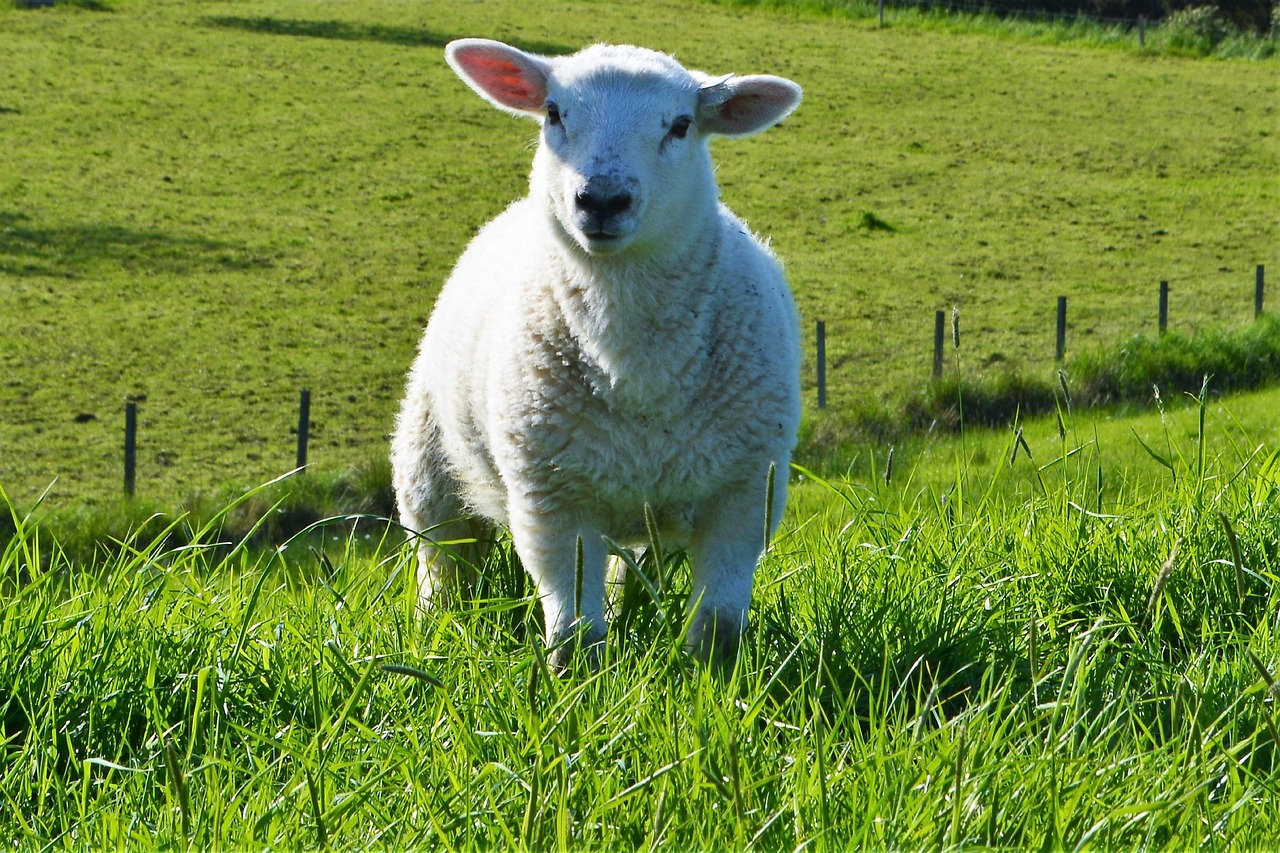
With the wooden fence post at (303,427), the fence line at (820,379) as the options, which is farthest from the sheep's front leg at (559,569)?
the wooden fence post at (303,427)

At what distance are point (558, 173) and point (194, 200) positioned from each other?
21.0 metres

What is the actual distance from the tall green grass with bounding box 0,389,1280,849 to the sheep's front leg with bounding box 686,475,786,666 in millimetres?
101

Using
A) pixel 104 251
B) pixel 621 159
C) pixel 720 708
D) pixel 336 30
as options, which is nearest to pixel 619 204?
pixel 621 159

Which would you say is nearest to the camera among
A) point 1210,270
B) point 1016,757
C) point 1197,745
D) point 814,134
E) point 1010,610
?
point 1016,757

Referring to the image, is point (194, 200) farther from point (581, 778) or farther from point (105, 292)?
point (581, 778)

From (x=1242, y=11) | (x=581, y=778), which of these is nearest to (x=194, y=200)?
(x=581, y=778)

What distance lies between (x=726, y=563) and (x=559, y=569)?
0.47m

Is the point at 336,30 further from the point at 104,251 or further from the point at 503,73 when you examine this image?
the point at 503,73

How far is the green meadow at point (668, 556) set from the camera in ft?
8.22

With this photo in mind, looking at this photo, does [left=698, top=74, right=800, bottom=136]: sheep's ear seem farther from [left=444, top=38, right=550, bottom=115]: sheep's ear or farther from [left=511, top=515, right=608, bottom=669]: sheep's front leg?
[left=511, top=515, right=608, bottom=669]: sheep's front leg

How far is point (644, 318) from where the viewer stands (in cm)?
402

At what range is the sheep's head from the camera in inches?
149

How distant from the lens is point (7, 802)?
8.41 ft

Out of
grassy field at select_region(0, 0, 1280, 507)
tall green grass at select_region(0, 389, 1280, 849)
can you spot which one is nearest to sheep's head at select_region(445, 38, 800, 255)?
tall green grass at select_region(0, 389, 1280, 849)
